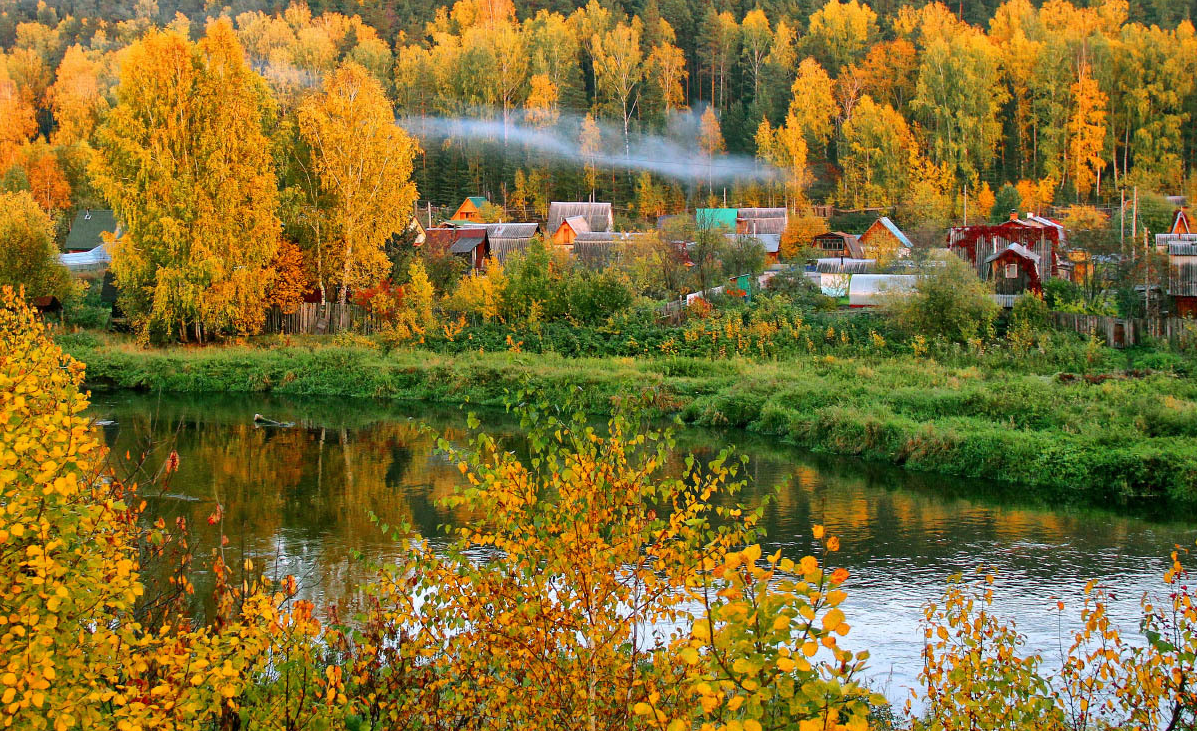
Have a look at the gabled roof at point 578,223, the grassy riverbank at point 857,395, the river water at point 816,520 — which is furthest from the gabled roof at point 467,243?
the river water at point 816,520

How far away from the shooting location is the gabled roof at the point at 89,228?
161 feet

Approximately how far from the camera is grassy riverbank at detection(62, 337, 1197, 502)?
623 inches

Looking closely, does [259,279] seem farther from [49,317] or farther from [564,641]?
[564,641]

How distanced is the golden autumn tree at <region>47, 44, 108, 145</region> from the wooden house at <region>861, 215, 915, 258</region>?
39.3 m

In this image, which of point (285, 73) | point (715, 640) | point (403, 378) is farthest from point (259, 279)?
point (285, 73)

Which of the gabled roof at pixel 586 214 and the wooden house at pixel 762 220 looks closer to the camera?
the wooden house at pixel 762 220

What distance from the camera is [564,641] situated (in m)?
4.30

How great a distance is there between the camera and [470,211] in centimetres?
5528

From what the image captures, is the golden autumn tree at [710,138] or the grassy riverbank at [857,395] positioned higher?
the golden autumn tree at [710,138]

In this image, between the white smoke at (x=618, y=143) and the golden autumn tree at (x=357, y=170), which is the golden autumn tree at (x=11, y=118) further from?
the golden autumn tree at (x=357, y=170)

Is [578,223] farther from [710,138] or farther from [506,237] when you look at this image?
[710,138]

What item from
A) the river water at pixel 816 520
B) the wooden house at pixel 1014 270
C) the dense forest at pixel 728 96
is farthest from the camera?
the dense forest at pixel 728 96

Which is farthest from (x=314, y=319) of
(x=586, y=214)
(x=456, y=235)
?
(x=586, y=214)

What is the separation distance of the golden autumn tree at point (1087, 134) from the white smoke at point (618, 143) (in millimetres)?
16179
